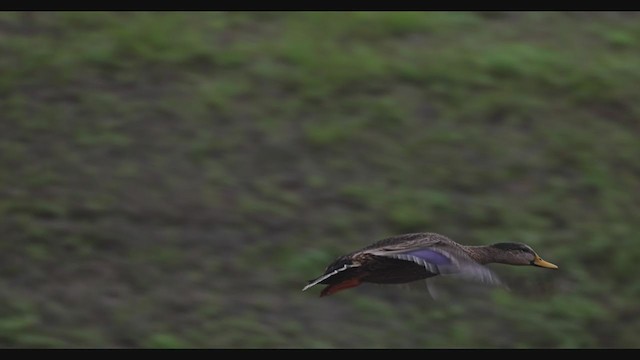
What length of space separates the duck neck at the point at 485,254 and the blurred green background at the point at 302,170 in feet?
9.47

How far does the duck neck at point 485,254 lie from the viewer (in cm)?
158

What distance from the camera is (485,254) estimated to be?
1.62m

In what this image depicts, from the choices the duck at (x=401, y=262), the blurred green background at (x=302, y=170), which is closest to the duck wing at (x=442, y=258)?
the duck at (x=401, y=262)

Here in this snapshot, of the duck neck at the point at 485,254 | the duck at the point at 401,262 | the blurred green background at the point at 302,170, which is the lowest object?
the duck at the point at 401,262

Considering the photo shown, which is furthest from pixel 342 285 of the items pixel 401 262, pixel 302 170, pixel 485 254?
pixel 302 170

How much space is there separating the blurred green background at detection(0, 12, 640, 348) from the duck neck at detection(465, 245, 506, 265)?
289 cm

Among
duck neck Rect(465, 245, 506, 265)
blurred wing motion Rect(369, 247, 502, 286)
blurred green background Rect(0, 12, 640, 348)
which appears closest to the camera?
blurred wing motion Rect(369, 247, 502, 286)

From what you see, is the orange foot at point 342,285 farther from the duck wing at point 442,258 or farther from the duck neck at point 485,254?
the duck neck at point 485,254

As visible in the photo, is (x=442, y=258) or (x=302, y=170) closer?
(x=442, y=258)

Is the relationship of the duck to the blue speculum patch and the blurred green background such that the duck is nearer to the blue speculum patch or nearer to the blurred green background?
the blue speculum patch

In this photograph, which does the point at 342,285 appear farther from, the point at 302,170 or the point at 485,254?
the point at 302,170

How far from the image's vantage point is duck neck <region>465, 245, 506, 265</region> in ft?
5.18

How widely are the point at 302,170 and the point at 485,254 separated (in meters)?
4.23

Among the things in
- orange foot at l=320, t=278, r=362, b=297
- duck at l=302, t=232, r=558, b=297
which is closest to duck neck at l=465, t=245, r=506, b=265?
duck at l=302, t=232, r=558, b=297
